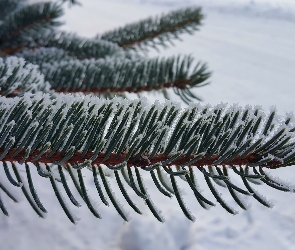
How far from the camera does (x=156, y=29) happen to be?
779mm

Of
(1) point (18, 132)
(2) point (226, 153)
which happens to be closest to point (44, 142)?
(1) point (18, 132)

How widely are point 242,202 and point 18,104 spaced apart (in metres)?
0.18

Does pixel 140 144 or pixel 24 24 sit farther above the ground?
pixel 24 24

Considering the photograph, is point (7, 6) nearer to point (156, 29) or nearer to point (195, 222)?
point (156, 29)

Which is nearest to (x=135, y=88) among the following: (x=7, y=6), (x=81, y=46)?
(x=81, y=46)

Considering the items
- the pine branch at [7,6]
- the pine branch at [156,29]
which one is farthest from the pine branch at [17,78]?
the pine branch at [7,6]

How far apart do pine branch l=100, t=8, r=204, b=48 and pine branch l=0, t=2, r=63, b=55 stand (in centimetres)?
12

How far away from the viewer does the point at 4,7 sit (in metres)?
0.87

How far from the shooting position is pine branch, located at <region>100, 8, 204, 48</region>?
2.56ft

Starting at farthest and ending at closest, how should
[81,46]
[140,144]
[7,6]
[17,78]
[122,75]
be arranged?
[7,6] < [81,46] < [122,75] < [17,78] < [140,144]

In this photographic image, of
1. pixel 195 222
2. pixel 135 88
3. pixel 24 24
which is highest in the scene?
pixel 24 24

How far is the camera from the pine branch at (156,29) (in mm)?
780

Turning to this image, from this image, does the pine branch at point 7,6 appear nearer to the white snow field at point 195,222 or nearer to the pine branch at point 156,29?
the pine branch at point 156,29

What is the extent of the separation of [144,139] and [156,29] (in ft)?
1.77
